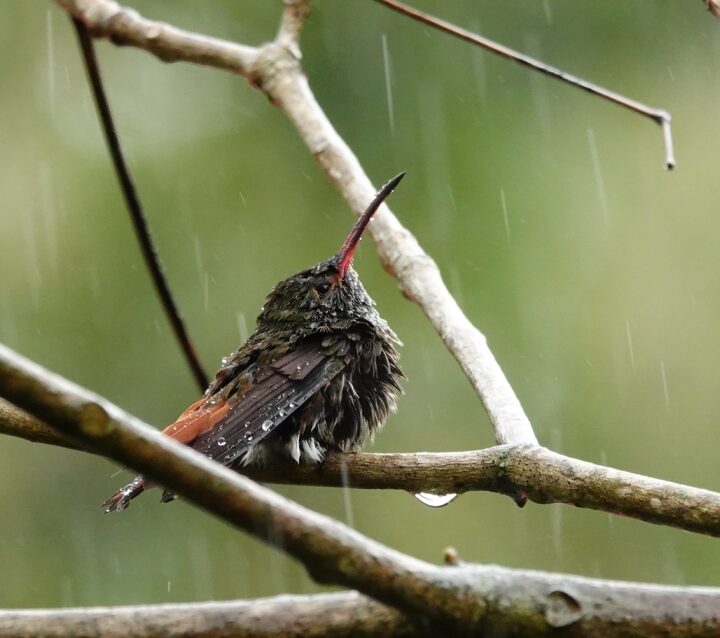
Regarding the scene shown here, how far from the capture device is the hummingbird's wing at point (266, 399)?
363 centimetres

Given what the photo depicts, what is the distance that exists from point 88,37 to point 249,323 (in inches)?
160

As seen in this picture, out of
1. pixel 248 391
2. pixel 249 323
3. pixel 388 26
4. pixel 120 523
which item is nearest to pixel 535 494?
pixel 248 391

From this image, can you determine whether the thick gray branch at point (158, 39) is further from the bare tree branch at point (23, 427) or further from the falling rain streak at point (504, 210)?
the falling rain streak at point (504, 210)

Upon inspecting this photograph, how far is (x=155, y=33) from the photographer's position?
4.36 m

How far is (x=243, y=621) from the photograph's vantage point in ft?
5.03

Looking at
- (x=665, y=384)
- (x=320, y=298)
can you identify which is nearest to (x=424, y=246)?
(x=665, y=384)

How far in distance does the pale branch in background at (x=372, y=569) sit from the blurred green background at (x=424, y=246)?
6.09 metres

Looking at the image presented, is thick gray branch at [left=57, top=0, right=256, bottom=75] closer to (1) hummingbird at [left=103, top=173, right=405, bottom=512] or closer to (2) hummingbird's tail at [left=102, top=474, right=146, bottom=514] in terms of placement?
(1) hummingbird at [left=103, top=173, right=405, bottom=512]

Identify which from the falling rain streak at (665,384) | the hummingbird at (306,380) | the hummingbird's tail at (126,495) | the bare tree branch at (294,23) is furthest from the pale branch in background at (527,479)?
the falling rain streak at (665,384)

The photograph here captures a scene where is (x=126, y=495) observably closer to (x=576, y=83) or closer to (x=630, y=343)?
(x=576, y=83)

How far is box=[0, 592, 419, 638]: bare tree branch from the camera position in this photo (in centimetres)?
153

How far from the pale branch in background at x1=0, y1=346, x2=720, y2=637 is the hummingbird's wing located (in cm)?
208

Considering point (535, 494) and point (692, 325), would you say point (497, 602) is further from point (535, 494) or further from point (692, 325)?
point (692, 325)

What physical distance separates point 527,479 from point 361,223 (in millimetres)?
1533
